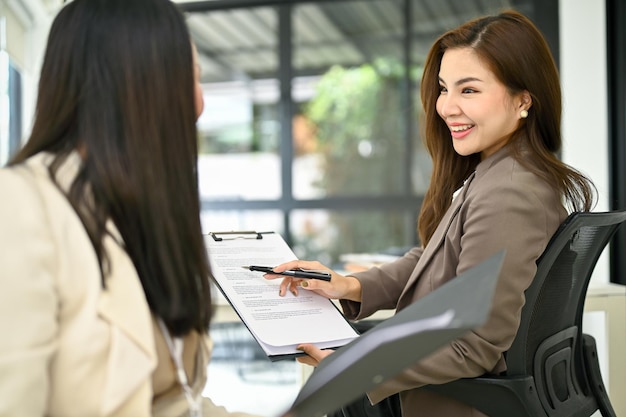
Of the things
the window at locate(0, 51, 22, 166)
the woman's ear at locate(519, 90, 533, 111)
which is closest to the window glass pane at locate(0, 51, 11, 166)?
the window at locate(0, 51, 22, 166)

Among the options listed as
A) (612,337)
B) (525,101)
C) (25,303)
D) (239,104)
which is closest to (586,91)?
(612,337)

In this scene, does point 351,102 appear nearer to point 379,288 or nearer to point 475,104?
Result: point 379,288

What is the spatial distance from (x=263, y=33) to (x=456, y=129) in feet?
11.8

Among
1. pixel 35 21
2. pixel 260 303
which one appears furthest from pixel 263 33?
pixel 260 303

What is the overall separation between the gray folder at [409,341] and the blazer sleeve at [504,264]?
0.35m

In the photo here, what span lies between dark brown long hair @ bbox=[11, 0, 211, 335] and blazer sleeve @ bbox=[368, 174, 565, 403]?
60cm

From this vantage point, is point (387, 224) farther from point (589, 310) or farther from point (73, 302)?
point (73, 302)

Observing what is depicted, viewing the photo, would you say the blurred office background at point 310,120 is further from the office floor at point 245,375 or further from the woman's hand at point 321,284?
the woman's hand at point 321,284

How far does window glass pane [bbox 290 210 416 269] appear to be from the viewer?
15.7 ft

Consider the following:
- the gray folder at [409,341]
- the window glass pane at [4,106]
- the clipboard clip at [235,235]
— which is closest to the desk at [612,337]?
the clipboard clip at [235,235]

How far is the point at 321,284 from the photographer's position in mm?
1623

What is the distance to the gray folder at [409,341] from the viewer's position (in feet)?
2.66

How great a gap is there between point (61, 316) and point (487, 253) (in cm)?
83

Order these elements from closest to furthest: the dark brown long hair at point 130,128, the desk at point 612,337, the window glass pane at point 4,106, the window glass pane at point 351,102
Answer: the dark brown long hair at point 130,128
the desk at point 612,337
the window glass pane at point 4,106
the window glass pane at point 351,102
